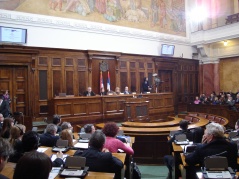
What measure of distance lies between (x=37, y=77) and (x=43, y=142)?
19.7 ft

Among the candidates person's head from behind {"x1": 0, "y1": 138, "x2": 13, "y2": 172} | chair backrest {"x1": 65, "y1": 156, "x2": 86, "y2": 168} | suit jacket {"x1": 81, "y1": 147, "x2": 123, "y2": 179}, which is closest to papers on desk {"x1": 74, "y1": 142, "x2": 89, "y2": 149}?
suit jacket {"x1": 81, "y1": 147, "x2": 123, "y2": 179}

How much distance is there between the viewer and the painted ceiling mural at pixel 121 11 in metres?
9.89

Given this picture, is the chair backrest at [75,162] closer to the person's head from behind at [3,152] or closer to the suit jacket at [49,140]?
the person's head from behind at [3,152]

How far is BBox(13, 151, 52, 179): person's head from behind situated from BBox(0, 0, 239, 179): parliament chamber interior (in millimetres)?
2775

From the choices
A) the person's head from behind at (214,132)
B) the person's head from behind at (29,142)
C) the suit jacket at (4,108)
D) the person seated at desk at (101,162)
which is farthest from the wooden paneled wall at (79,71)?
the person's head from behind at (214,132)

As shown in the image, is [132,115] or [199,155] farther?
[132,115]

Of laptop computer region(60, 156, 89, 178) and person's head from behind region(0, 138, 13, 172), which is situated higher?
person's head from behind region(0, 138, 13, 172)

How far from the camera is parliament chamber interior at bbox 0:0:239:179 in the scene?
8.77m

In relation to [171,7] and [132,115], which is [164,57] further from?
[132,115]

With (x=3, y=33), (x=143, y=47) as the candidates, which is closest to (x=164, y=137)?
(x=3, y=33)

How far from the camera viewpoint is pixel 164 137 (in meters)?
6.19

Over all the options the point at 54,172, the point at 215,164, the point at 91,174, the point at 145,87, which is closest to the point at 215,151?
the point at 215,164

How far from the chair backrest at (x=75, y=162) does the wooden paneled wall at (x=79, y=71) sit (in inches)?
289

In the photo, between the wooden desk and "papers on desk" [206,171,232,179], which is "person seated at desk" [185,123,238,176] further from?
the wooden desk
